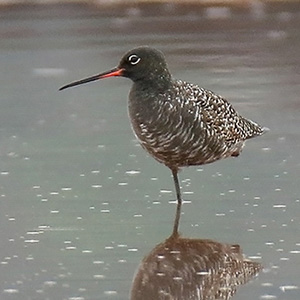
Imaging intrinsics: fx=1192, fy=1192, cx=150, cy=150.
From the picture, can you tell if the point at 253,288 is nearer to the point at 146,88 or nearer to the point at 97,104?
the point at 146,88

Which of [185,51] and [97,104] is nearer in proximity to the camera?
[97,104]

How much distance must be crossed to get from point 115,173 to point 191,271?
1.99 meters

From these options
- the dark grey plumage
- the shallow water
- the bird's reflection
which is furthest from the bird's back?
the bird's reflection

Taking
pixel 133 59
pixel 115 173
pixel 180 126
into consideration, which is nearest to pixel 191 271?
pixel 180 126

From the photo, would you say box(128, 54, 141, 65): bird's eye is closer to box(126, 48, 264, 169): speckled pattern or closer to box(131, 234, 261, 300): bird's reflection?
box(126, 48, 264, 169): speckled pattern

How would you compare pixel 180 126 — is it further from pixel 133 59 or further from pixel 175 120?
pixel 133 59

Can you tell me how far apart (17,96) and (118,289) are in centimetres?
519

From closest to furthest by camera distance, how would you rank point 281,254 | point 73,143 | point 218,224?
point 281,254 → point 218,224 → point 73,143

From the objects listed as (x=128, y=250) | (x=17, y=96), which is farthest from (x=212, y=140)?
(x=17, y=96)

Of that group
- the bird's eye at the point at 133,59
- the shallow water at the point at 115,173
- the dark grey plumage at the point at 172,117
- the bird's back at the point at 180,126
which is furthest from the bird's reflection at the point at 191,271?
the bird's eye at the point at 133,59

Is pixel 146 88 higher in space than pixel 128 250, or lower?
higher

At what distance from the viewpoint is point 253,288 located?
224 inches

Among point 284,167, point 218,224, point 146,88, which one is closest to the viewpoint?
point 218,224

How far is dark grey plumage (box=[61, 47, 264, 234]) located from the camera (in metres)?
7.05
